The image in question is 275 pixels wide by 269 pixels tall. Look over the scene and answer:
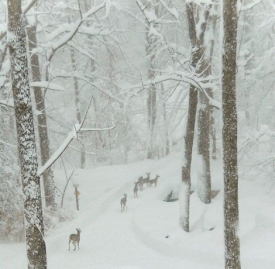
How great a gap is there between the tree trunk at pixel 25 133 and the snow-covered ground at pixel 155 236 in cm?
340

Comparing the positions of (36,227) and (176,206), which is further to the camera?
(176,206)

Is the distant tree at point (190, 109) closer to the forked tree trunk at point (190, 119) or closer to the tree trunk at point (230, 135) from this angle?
the forked tree trunk at point (190, 119)

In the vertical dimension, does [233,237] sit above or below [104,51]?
below

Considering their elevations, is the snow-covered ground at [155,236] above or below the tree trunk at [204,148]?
below

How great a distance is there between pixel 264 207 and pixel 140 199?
5946 millimetres

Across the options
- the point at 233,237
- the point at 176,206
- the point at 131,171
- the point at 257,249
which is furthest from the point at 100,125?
the point at 233,237

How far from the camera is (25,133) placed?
5.64 meters

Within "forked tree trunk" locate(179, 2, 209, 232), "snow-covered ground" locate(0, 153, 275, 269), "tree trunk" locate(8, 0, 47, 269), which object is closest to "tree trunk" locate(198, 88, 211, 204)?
"snow-covered ground" locate(0, 153, 275, 269)

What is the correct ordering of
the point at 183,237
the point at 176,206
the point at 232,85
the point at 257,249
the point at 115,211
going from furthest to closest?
the point at 115,211 → the point at 176,206 → the point at 183,237 → the point at 257,249 → the point at 232,85

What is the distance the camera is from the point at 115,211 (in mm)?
15680

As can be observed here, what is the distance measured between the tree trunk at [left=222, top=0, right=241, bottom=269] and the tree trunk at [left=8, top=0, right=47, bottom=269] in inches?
125

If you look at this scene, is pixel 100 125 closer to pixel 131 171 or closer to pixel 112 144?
pixel 112 144

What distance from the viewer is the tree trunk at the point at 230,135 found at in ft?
21.0

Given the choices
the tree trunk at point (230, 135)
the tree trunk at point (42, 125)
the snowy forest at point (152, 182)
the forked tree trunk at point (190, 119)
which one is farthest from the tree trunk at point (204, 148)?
the tree trunk at point (230, 135)
